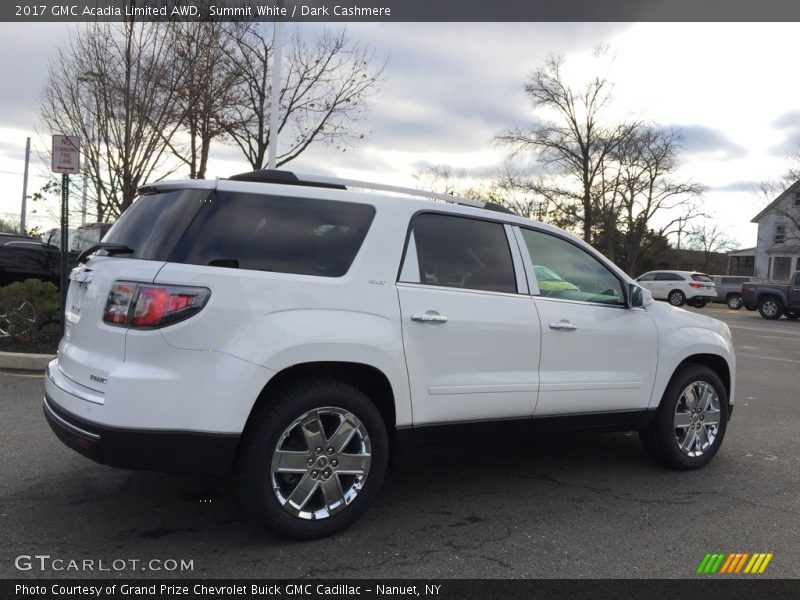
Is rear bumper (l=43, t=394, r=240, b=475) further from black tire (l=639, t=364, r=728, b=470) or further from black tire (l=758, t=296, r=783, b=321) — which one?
black tire (l=758, t=296, r=783, b=321)

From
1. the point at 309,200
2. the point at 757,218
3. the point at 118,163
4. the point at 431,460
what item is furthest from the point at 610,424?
the point at 757,218

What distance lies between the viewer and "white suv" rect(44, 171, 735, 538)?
302cm

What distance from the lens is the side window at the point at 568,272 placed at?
4230mm

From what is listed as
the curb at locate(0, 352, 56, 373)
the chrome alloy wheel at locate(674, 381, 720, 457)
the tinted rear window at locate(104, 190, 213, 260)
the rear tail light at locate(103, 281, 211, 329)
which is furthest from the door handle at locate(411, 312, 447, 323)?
the curb at locate(0, 352, 56, 373)

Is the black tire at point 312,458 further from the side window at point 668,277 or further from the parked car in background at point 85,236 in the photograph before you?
the side window at point 668,277

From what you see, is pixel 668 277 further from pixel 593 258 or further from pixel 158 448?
pixel 158 448

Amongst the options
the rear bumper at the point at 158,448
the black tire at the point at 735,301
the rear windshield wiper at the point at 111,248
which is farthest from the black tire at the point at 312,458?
the black tire at the point at 735,301

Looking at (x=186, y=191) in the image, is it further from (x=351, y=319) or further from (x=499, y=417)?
(x=499, y=417)

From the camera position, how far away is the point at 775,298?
78.1 feet

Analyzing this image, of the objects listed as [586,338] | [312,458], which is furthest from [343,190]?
[586,338]

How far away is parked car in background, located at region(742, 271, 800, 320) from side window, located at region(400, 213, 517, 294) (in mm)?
23234

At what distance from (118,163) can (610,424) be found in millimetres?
10833

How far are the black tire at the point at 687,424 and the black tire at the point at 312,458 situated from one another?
7.51 ft

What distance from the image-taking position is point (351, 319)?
3.35 m
